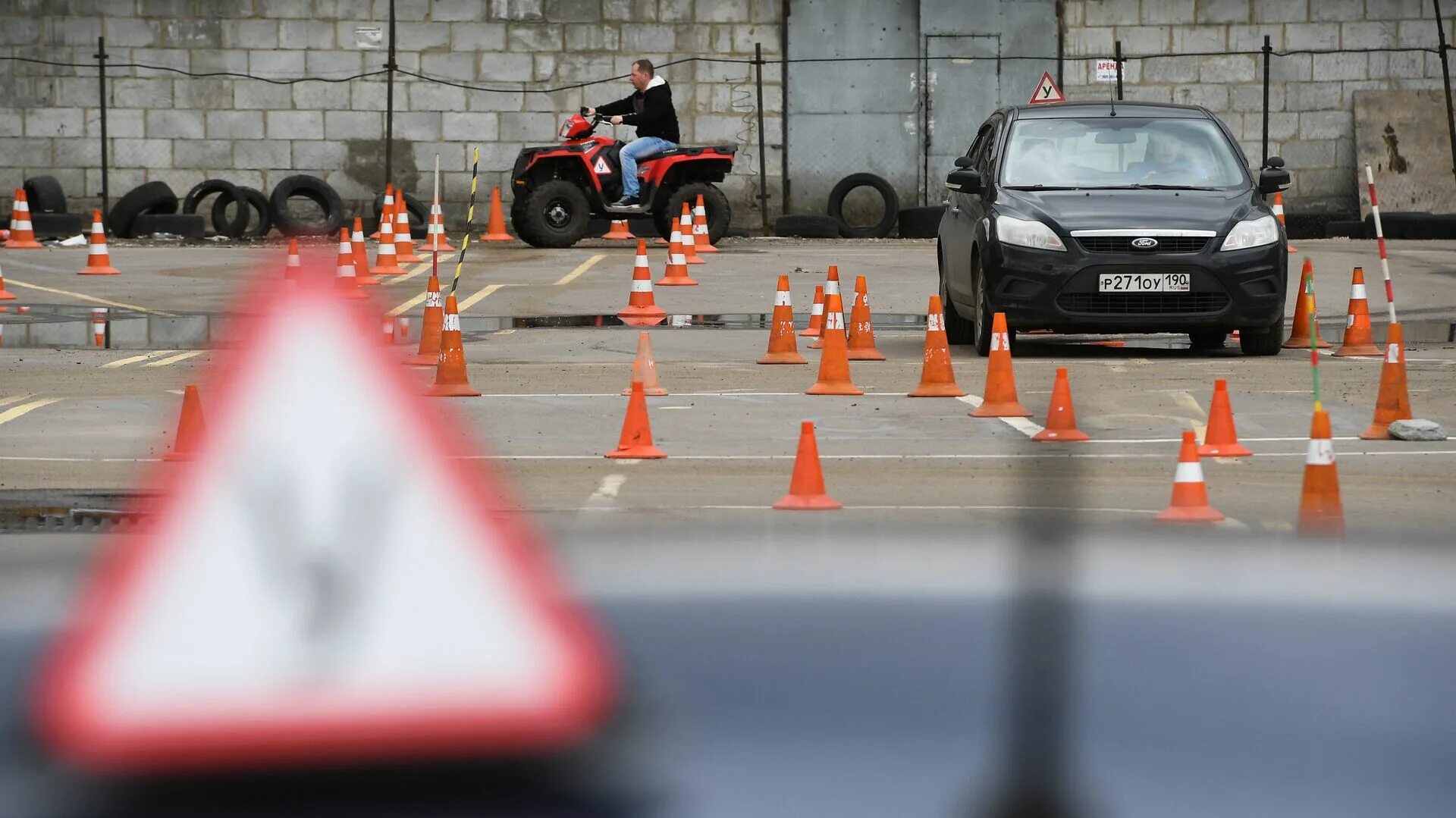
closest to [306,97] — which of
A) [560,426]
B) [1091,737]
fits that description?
[560,426]

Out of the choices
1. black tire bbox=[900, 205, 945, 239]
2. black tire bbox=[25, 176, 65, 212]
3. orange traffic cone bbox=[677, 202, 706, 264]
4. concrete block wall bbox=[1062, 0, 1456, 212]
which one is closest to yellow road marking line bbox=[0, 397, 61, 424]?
orange traffic cone bbox=[677, 202, 706, 264]

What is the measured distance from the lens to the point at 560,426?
11211mm

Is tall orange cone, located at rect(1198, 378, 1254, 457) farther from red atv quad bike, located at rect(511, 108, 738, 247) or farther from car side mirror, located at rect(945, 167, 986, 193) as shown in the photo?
red atv quad bike, located at rect(511, 108, 738, 247)

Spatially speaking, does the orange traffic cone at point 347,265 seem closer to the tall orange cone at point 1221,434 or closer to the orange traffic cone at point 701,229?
the orange traffic cone at point 701,229

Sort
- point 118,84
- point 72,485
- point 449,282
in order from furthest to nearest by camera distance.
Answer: point 118,84, point 449,282, point 72,485

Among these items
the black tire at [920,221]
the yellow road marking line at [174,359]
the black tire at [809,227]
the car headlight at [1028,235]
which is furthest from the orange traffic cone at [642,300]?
the black tire at [920,221]

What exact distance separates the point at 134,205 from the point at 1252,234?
17.3 metres

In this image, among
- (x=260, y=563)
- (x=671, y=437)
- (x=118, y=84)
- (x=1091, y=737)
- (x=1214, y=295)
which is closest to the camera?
(x=260, y=563)

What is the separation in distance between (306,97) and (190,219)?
3.23 m

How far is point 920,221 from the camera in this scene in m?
29.3

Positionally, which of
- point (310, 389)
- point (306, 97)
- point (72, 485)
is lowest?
point (72, 485)

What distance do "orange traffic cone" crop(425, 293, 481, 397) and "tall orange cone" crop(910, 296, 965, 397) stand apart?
2.42 m

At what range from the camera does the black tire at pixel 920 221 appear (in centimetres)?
2933

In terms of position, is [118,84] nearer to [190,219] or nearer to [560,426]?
[190,219]
